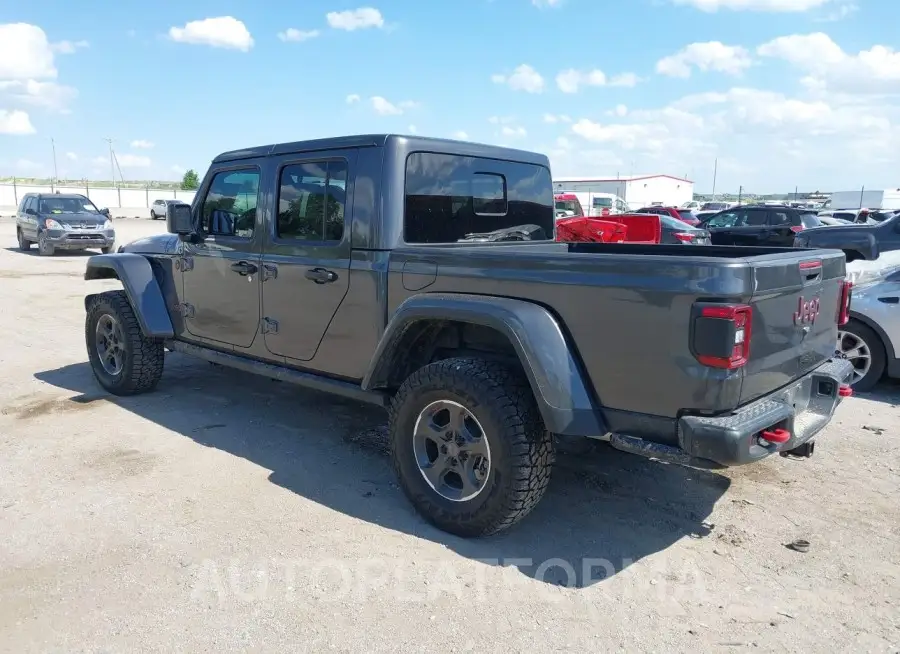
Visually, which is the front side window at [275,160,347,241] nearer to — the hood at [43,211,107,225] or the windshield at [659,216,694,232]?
the windshield at [659,216,694,232]

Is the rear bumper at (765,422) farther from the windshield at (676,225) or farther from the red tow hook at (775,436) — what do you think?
the windshield at (676,225)

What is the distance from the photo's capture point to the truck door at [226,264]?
185 inches

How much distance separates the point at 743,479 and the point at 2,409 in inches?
216

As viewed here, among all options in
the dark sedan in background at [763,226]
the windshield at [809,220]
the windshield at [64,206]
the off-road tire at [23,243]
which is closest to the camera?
the dark sedan in background at [763,226]

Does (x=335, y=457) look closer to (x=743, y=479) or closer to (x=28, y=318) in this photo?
(x=743, y=479)

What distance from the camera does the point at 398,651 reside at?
106 inches

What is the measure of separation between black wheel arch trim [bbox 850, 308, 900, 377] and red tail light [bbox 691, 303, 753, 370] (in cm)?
387

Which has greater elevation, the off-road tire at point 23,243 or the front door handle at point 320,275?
the front door handle at point 320,275

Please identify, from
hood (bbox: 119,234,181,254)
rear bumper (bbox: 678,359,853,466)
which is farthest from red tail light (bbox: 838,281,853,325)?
hood (bbox: 119,234,181,254)

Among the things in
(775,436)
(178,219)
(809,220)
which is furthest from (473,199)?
(809,220)

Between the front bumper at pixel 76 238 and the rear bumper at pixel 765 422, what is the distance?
18463 millimetres

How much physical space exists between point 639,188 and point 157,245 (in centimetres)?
7414

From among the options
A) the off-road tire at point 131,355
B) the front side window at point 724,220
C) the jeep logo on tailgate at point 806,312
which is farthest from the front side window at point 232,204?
the front side window at point 724,220

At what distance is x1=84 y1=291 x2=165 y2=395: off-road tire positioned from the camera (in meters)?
5.65
